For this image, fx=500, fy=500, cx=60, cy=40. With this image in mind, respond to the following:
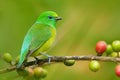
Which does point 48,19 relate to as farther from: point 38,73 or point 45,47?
point 38,73

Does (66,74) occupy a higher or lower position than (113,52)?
lower

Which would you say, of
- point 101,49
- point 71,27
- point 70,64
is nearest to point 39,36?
point 70,64

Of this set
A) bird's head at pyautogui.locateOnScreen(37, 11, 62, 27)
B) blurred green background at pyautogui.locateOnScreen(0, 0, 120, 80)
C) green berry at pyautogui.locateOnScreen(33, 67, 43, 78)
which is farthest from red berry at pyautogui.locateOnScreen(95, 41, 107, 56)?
bird's head at pyautogui.locateOnScreen(37, 11, 62, 27)

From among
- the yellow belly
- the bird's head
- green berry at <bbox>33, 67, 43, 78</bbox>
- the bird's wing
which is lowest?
green berry at <bbox>33, 67, 43, 78</bbox>

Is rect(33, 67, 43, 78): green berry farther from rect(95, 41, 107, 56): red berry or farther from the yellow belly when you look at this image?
the yellow belly

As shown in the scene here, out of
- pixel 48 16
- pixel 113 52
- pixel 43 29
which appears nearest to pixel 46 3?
pixel 48 16

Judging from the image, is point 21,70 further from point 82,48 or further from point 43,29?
point 82,48
